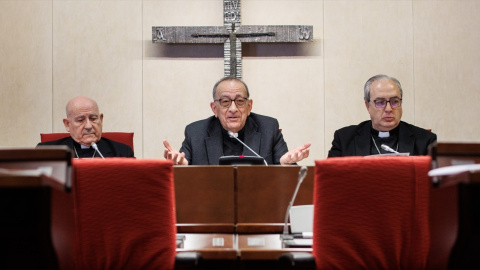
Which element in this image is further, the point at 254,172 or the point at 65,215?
the point at 254,172

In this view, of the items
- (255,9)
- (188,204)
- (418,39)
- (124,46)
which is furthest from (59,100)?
(418,39)

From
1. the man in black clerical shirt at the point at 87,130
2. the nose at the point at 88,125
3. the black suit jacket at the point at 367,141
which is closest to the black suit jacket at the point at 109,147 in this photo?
the man in black clerical shirt at the point at 87,130

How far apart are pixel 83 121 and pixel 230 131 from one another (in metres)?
1.08

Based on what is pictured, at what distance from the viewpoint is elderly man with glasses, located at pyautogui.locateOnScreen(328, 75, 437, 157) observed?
11.4 ft

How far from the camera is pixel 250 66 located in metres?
4.89

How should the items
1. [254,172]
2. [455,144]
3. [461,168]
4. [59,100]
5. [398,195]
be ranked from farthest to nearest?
[59,100] < [254,172] < [398,195] < [455,144] < [461,168]

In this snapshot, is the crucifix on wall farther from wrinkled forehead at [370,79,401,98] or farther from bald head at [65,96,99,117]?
wrinkled forehead at [370,79,401,98]

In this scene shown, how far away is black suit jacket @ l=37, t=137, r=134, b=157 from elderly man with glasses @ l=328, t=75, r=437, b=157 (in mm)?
1492

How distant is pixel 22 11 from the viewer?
491 cm

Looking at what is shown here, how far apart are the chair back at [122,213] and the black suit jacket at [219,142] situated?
188cm

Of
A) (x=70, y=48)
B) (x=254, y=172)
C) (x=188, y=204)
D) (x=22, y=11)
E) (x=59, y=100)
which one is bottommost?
(x=188, y=204)

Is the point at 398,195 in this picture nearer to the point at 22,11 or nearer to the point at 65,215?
the point at 65,215

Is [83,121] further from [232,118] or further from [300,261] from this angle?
[300,261]

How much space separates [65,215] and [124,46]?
3621 mm
